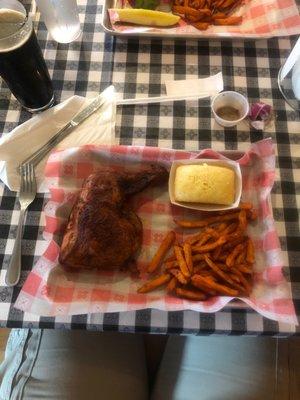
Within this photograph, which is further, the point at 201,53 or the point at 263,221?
the point at 201,53

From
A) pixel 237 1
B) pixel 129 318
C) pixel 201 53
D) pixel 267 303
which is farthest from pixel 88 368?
pixel 237 1

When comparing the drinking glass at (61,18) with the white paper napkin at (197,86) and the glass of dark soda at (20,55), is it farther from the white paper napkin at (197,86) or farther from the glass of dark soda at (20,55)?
the white paper napkin at (197,86)

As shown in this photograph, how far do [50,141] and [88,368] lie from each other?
0.64 metres

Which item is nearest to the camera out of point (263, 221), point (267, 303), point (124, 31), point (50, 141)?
point (267, 303)

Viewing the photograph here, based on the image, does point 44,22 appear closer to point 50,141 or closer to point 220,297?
point 50,141

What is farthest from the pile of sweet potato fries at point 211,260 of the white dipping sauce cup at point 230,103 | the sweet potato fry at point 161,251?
the white dipping sauce cup at point 230,103

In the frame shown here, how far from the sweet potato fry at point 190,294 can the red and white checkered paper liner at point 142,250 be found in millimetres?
12

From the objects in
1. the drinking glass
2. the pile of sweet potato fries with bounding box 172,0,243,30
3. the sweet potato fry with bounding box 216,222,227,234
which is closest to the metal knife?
the drinking glass

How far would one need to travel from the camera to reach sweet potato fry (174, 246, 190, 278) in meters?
0.77

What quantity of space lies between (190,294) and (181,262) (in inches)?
2.8

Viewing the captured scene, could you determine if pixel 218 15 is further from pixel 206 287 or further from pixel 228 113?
pixel 206 287

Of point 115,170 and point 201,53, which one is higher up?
point 201,53

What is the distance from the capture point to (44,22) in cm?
110

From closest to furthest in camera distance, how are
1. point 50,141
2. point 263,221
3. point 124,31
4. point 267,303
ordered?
point 267,303, point 263,221, point 50,141, point 124,31
